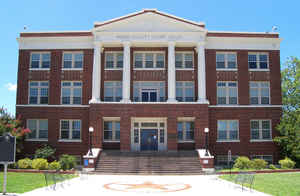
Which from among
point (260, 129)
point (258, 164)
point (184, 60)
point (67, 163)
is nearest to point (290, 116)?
point (260, 129)

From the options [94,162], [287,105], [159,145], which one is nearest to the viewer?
[94,162]

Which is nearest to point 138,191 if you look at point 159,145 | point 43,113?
point 159,145

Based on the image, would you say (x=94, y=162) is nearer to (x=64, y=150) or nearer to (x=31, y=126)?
(x=64, y=150)

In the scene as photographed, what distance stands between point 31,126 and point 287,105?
29218 mm

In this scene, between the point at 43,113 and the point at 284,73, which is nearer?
the point at 43,113

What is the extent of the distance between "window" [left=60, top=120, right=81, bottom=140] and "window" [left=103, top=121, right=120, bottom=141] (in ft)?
9.46

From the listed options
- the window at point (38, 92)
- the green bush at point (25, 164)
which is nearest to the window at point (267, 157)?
the green bush at point (25, 164)

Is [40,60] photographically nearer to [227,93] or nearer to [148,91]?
[148,91]

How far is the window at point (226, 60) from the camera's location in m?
34.1

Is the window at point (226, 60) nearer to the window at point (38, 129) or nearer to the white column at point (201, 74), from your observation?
the white column at point (201, 74)

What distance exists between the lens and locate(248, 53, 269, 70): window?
3434 cm

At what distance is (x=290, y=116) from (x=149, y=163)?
15.9m

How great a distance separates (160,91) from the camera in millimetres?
33625

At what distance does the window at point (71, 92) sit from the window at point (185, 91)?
10.5 m
